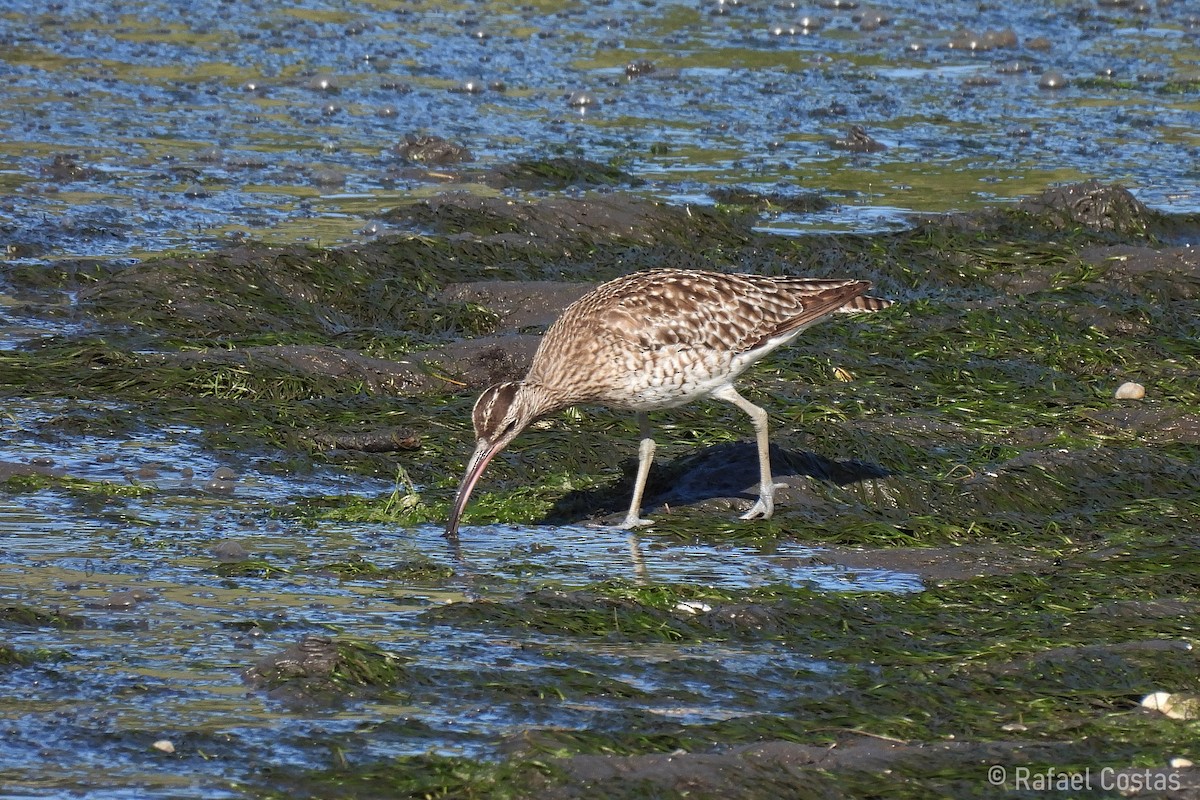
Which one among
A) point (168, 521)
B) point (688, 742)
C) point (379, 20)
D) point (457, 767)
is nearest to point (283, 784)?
point (457, 767)

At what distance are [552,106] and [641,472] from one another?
9477mm

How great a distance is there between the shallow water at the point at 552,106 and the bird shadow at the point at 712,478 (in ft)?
14.5

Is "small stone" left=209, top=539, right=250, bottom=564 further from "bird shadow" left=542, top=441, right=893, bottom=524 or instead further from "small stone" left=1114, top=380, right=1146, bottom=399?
"small stone" left=1114, top=380, right=1146, bottom=399

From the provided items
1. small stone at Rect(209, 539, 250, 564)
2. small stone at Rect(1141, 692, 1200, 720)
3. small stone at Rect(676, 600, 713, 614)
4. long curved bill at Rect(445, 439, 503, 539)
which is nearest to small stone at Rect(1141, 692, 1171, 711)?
small stone at Rect(1141, 692, 1200, 720)

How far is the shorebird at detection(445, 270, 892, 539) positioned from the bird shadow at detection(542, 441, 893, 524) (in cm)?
10

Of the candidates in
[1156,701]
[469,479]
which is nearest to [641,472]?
[469,479]

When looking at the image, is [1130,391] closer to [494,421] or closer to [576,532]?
[576,532]

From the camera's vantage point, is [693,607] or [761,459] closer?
[693,607]

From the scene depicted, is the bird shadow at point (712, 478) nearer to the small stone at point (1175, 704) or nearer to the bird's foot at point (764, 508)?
the bird's foot at point (764, 508)

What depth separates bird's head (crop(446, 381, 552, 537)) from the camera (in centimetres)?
797

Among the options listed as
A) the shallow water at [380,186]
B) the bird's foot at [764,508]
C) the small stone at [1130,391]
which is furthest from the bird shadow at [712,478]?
the small stone at [1130,391]

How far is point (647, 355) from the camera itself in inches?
331

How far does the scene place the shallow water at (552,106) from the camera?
13812 mm

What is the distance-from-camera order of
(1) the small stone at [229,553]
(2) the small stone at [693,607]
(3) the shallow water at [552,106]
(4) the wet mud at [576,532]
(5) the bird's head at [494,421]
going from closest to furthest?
(4) the wet mud at [576,532]
(2) the small stone at [693,607]
(1) the small stone at [229,553]
(5) the bird's head at [494,421]
(3) the shallow water at [552,106]
